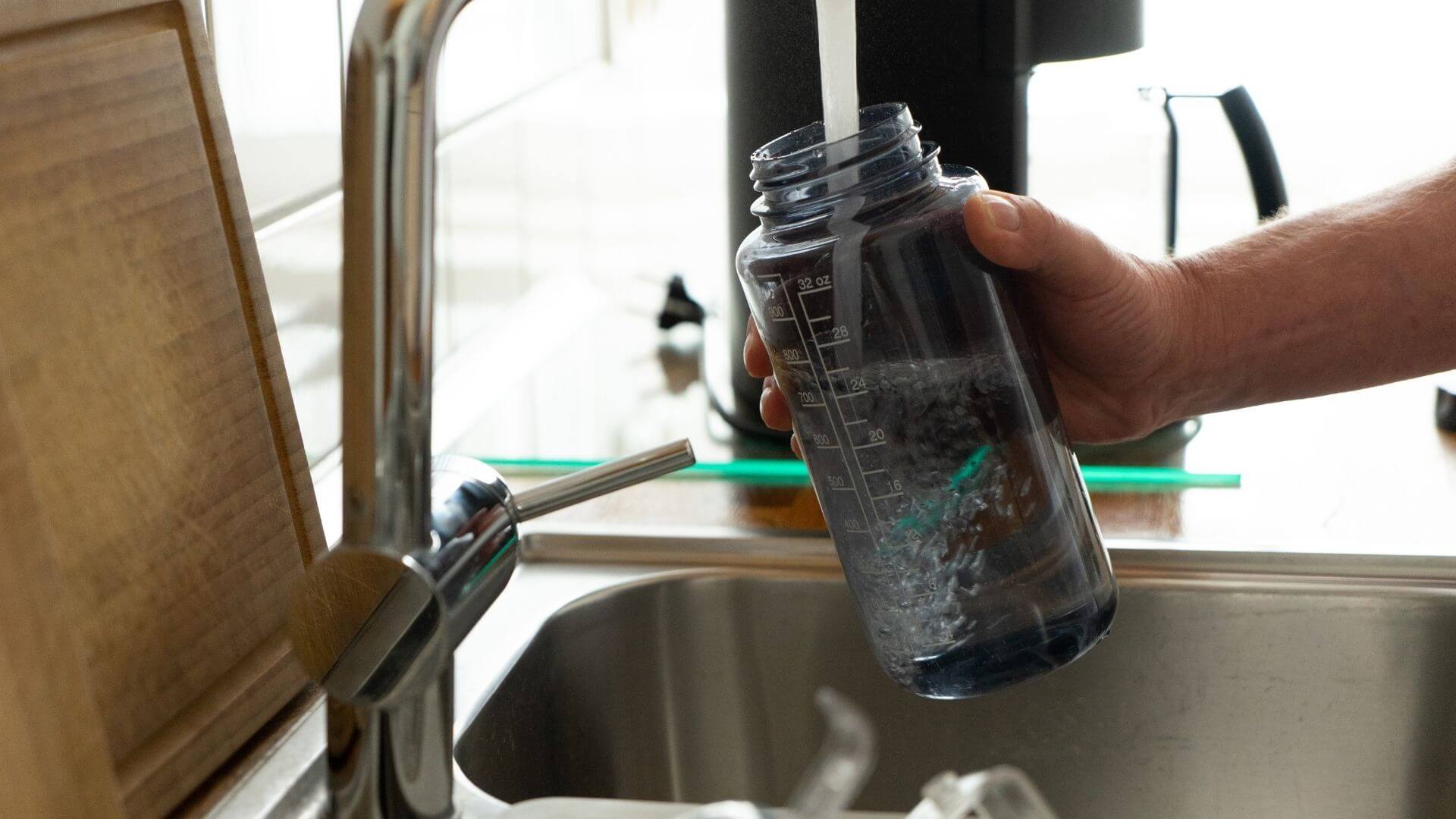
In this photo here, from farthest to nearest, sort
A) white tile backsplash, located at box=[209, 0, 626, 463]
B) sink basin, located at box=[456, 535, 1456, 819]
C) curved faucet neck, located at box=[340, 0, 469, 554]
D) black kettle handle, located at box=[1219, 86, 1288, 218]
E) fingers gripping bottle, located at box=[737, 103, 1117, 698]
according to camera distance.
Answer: black kettle handle, located at box=[1219, 86, 1288, 218] → white tile backsplash, located at box=[209, 0, 626, 463] → sink basin, located at box=[456, 535, 1456, 819] → fingers gripping bottle, located at box=[737, 103, 1117, 698] → curved faucet neck, located at box=[340, 0, 469, 554]

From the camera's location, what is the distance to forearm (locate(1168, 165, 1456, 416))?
0.74 meters

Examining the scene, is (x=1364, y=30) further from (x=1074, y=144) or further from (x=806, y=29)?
(x=806, y=29)

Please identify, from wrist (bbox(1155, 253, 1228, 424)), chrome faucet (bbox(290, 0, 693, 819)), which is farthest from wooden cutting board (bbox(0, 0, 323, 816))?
wrist (bbox(1155, 253, 1228, 424))

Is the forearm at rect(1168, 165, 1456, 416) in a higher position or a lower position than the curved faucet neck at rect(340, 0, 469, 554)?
lower

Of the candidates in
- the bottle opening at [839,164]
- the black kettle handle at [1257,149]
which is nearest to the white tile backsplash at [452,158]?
the bottle opening at [839,164]

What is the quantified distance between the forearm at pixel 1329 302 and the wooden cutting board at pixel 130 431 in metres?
0.46

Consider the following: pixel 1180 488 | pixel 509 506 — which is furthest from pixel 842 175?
pixel 1180 488

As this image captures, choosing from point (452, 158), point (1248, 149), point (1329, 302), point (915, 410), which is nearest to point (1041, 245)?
point (915, 410)

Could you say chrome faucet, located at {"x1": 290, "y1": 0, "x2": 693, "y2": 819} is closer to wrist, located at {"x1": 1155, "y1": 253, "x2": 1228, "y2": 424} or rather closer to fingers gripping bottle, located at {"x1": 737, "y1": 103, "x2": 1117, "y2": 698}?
fingers gripping bottle, located at {"x1": 737, "y1": 103, "x2": 1117, "y2": 698}

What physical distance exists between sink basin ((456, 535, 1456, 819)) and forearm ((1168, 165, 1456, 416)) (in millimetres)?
99

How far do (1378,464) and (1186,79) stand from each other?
1.07ft

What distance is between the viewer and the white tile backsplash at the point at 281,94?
0.79 metres

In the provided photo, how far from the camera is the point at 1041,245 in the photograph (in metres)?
0.58

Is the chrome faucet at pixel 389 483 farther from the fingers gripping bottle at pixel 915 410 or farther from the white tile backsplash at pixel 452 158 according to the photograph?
the white tile backsplash at pixel 452 158
